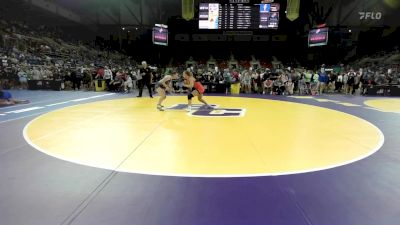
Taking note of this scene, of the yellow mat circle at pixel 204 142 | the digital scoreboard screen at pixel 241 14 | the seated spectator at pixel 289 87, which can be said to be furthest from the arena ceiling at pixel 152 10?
the yellow mat circle at pixel 204 142

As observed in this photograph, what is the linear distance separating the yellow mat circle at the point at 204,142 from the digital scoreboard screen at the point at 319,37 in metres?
16.4

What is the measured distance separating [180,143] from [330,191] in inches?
97.2

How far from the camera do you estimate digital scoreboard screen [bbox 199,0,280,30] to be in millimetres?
18406

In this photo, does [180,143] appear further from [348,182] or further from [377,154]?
[377,154]

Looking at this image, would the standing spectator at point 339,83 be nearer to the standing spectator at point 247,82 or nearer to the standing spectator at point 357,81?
the standing spectator at point 357,81

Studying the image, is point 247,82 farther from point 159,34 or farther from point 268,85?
point 159,34

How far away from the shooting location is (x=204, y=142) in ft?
16.3

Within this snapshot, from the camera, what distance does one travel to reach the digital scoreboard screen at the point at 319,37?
22141mm

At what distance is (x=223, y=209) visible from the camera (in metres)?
2.63

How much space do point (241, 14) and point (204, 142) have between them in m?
15.3

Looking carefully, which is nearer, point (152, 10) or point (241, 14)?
point (241, 14)

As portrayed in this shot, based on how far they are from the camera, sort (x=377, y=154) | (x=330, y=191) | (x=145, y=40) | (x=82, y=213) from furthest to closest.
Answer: (x=145, y=40)
(x=377, y=154)
(x=330, y=191)
(x=82, y=213)

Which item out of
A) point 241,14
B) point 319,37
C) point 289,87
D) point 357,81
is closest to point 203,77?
point 289,87

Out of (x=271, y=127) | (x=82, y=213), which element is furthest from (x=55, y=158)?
(x=271, y=127)
